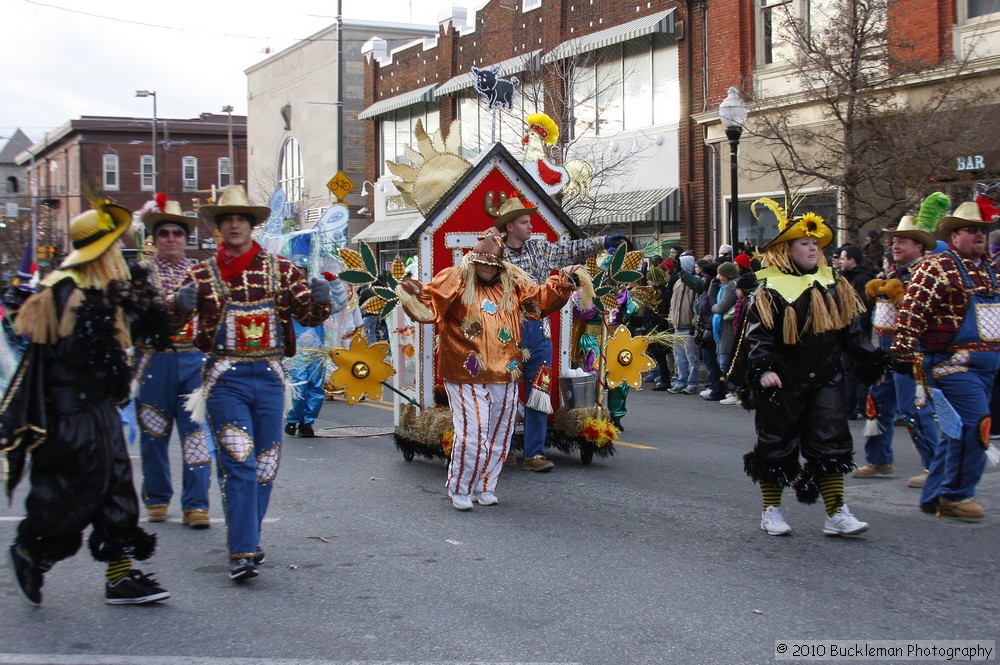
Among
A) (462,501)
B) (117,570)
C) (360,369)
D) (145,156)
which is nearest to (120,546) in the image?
(117,570)

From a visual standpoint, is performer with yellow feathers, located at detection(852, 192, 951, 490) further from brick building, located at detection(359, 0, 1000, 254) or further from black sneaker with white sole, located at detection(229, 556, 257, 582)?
brick building, located at detection(359, 0, 1000, 254)

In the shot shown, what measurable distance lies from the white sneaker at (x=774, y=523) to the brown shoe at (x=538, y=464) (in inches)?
93.3

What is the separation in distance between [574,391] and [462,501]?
6.54 feet

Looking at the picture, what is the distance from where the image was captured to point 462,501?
22.7 feet

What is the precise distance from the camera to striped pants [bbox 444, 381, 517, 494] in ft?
22.8

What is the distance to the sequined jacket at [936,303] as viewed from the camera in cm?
632

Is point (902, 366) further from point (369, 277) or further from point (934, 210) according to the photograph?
point (369, 277)

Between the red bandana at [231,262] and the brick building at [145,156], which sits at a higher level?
the brick building at [145,156]

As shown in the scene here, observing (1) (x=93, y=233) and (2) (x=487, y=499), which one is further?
(2) (x=487, y=499)

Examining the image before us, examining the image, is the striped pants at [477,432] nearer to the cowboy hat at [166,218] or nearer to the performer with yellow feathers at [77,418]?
the cowboy hat at [166,218]

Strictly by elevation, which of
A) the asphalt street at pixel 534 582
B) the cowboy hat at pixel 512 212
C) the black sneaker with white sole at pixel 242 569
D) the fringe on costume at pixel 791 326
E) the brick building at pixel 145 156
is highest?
the brick building at pixel 145 156

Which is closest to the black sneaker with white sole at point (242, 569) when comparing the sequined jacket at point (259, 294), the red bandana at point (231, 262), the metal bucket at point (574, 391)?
the sequined jacket at point (259, 294)

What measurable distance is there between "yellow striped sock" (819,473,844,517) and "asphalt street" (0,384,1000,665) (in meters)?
0.20

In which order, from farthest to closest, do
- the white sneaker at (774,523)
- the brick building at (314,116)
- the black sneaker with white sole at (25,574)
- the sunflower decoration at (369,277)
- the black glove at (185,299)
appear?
1. the brick building at (314,116)
2. the sunflower decoration at (369,277)
3. the white sneaker at (774,523)
4. the black glove at (185,299)
5. the black sneaker with white sole at (25,574)
